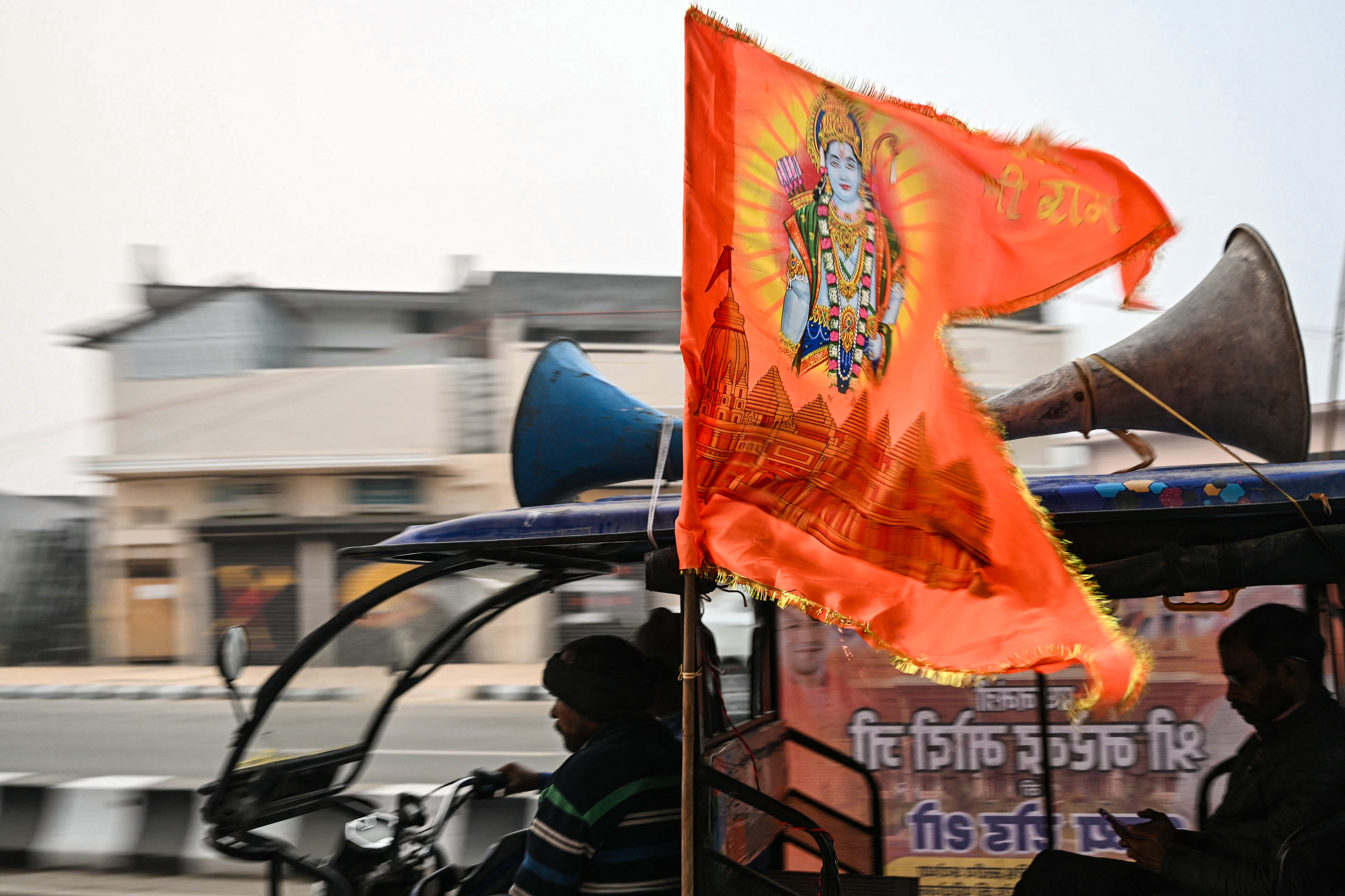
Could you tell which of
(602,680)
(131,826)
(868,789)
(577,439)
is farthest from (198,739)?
(602,680)

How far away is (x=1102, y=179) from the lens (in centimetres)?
249

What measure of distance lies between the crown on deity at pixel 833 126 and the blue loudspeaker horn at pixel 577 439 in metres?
1.26

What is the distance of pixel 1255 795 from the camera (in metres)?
2.67

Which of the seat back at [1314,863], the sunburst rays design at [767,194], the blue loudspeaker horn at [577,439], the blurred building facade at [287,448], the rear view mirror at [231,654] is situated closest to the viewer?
the sunburst rays design at [767,194]

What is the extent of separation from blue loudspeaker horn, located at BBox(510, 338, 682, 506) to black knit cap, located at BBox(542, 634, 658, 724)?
682 millimetres

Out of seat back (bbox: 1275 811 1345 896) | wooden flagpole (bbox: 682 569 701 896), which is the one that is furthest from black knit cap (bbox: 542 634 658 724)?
seat back (bbox: 1275 811 1345 896)

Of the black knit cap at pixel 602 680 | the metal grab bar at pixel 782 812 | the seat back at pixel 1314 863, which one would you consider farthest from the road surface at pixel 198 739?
the seat back at pixel 1314 863

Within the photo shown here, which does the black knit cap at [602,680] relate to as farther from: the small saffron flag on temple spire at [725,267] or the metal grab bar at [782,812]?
the small saffron flag on temple spire at [725,267]

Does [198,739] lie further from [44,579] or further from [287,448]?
[44,579]

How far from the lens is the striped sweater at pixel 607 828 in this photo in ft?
7.63

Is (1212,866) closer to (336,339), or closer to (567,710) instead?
(567,710)

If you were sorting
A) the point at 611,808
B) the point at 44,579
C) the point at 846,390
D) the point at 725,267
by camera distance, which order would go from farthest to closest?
the point at 44,579, the point at 611,808, the point at 846,390, the point at 725,267

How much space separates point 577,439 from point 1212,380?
1878mm

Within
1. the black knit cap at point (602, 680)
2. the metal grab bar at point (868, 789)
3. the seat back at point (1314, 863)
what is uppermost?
the black knit cap at point (602, 680)
